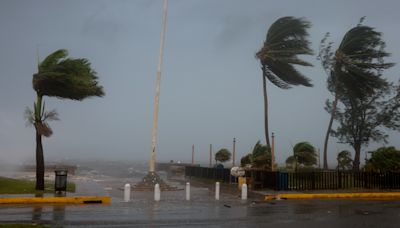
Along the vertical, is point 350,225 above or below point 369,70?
below

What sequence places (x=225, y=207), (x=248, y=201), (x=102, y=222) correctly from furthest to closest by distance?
(x=248, y=201), (x=225, y=207), (x=102, y=222)

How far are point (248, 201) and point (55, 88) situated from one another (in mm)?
9762

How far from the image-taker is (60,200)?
675 inches

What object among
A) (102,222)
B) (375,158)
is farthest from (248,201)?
(375,158)

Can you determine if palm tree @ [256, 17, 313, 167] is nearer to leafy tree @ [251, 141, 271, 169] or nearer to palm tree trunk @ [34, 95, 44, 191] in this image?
leafy tree @ [251, 141, 271, 169]

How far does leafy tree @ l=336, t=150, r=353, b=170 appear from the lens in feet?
137

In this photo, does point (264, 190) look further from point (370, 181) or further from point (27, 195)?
point (27, 195)

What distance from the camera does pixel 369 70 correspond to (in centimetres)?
4184

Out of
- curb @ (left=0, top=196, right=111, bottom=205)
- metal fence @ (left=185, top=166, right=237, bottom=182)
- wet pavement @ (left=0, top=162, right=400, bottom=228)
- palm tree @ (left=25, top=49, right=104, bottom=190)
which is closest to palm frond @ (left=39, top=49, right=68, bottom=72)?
palm tree @ (left=25, top=49, right=104, bottom=190)

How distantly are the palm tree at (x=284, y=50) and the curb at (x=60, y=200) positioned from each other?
20.0 metres

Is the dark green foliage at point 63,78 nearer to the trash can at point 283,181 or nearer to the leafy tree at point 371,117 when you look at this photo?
the trash can at point 283,181

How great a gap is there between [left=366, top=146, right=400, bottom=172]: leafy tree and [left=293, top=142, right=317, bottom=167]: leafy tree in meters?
5.34

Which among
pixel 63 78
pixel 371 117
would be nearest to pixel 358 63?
pixel 371 117

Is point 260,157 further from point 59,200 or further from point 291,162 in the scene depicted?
point 59,200
